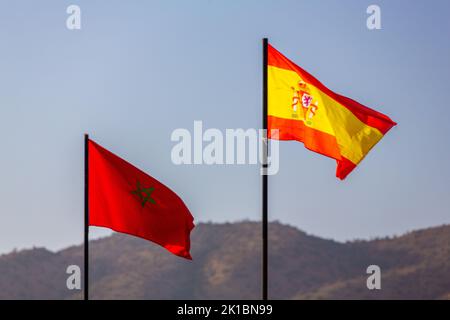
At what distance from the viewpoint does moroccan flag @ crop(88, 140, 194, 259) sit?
2720 cm

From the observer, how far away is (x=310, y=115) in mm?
25875

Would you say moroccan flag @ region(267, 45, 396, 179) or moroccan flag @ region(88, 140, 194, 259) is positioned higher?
moroccan flag @ region(267, 45, 396, 179)

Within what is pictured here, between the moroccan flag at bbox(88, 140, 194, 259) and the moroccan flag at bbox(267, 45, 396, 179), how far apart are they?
13.0ft

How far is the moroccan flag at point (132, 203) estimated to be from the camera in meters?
27.2

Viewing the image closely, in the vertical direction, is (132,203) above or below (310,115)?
below

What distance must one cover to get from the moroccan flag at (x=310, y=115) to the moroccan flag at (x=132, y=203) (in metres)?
3.98

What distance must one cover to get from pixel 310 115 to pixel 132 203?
5356mm

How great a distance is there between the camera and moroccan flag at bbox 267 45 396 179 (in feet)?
83.8

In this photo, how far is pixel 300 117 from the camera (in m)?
25.8

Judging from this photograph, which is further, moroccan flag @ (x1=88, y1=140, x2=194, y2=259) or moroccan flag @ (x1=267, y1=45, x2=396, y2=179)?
moroccan flag @ (x1=88, y1=140, x2=194, y2=259)

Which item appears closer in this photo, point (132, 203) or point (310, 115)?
point (310, 115)
